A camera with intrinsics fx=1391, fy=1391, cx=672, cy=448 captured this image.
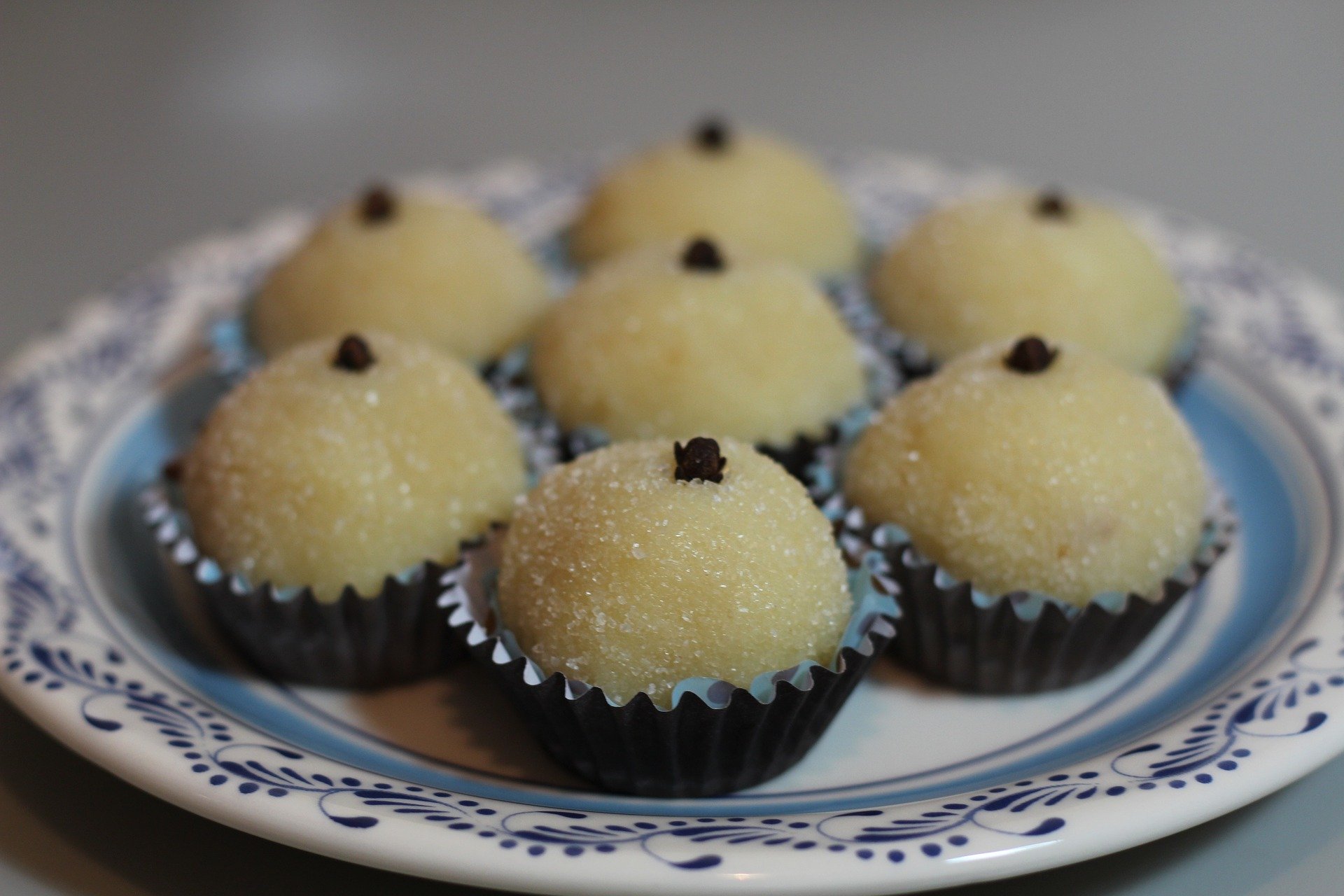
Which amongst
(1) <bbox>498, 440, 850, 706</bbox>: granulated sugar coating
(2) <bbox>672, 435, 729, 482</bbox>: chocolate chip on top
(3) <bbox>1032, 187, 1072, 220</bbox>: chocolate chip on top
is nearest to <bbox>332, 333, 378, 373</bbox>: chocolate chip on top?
(1) <bbox>498, 440, 850, 706</bbox>: granulated sugar coating

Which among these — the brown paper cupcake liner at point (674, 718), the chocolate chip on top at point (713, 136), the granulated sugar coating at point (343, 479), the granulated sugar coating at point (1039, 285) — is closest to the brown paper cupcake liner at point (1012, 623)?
the brown paper cupcake liner at point (674, 718)

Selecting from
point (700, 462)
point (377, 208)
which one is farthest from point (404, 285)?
point (700, 462)

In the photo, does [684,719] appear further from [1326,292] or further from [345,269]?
[1326,292]

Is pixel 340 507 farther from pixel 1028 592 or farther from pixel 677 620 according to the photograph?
pixel 1028 592

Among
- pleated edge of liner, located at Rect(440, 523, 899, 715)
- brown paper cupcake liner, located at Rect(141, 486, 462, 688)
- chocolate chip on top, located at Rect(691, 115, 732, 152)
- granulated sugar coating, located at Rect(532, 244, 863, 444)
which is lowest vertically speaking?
brown paper cupcake liner, located at Rect(141, 486, 462, 688)

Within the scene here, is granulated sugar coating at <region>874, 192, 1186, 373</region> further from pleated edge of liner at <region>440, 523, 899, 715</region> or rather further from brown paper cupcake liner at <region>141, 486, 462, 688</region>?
brown paper cupcake liner at <region>141, 486, 462, 688</region>

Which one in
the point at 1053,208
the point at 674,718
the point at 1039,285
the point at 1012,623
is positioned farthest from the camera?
the point at 1053,208
